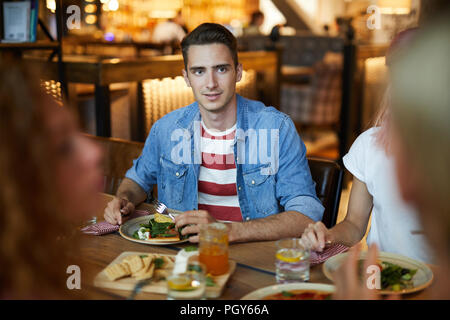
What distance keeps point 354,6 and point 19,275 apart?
14125 millimetres

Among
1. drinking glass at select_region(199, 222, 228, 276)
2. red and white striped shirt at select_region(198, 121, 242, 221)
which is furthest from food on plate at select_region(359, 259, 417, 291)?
red and white striped shirt at select_region(198, 121, 242, 221)

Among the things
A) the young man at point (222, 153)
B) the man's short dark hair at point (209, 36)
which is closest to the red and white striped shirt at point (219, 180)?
the young man at point (222, 153)

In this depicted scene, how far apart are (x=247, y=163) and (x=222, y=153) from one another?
117mm

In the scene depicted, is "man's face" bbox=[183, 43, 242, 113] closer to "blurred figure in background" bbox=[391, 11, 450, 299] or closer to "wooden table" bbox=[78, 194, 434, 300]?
"wooden table" bbox=[78, 194, 434, 300]

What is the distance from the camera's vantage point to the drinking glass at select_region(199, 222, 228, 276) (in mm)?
1104

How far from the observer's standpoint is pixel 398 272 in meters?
1.08

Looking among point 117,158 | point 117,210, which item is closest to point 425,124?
point 117,210

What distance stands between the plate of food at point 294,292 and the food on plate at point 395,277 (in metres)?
0.13

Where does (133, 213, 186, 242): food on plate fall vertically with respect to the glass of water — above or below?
below

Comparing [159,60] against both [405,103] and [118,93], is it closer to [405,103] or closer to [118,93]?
[118,93]

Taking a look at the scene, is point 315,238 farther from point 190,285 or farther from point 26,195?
point 26,195

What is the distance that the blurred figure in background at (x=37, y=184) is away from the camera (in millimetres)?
409

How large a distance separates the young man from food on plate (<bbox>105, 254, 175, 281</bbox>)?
64 centimetres

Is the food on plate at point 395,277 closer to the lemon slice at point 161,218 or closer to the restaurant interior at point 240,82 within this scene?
the restaurant interior at point 240,82
